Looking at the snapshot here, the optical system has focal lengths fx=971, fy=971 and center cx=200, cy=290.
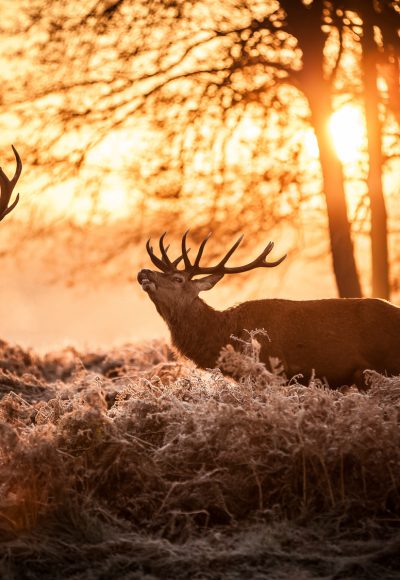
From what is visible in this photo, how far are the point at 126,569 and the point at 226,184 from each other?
38.0 ft

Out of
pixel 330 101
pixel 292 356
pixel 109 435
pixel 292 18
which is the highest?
pixel 292 18

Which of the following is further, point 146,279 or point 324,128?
point 324,128

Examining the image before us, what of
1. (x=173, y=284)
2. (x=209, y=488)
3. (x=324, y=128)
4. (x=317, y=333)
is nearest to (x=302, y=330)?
(x=317, y=333)

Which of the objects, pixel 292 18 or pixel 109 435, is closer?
pixel 109 435

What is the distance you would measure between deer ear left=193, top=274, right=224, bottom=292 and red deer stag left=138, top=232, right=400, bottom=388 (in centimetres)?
24

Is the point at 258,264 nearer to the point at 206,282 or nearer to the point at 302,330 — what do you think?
the point at 206,282

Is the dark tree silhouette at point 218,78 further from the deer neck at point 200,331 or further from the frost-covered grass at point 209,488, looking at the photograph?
the frost-covered grass at point 209,488

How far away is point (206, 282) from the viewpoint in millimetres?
11094

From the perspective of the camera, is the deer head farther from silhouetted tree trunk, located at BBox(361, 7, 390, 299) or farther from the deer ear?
silhouetted tree trunk, located at BBox(361, 7, 390, 299)

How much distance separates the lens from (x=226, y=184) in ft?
54.4

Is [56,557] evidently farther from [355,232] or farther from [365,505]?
[355,232]

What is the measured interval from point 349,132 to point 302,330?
8.63m

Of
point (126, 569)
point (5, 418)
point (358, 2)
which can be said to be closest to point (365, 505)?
point (126, 569)

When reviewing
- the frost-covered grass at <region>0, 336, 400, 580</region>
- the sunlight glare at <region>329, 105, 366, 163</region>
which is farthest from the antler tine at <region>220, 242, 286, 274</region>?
the sunlight glare at <region>329, 105, 366, 163</region>
